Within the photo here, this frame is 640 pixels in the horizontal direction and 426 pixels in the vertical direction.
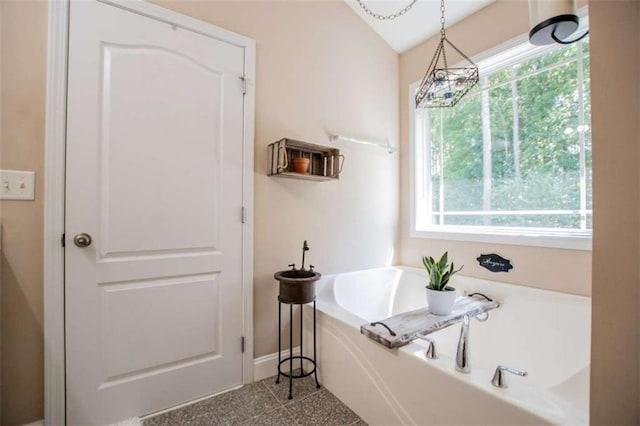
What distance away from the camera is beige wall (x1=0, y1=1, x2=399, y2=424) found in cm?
129

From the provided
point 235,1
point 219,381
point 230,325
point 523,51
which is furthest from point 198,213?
point 523,51

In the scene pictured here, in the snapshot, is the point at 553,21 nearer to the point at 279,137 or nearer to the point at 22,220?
the point at 279,137

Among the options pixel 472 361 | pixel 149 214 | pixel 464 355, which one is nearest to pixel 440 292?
pixel 472 361

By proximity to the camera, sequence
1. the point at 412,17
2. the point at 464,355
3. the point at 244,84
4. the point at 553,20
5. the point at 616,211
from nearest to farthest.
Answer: the point at 616,211
the point at 553,20
the point at 464,355
the point at 244,84
the point at 412,17

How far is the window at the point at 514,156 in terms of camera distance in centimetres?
179

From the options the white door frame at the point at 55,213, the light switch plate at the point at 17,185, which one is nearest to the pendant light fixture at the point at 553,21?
the white door frame at the point at 55,213

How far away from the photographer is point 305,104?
6.97ft

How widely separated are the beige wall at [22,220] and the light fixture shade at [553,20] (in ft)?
6.49

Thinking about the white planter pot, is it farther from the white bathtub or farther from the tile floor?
the tile floor

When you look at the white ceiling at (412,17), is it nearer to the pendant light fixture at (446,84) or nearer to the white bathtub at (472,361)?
the pendant light fixture at (446,84)

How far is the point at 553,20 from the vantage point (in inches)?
33.0

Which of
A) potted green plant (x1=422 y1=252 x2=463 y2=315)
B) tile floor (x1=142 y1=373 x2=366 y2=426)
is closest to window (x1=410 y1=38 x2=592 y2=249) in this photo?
potted green plant (x1=422 y1=252 x2=463 y2=315)

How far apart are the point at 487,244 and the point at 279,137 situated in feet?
5.57

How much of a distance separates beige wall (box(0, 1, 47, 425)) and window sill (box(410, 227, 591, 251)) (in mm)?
2548
